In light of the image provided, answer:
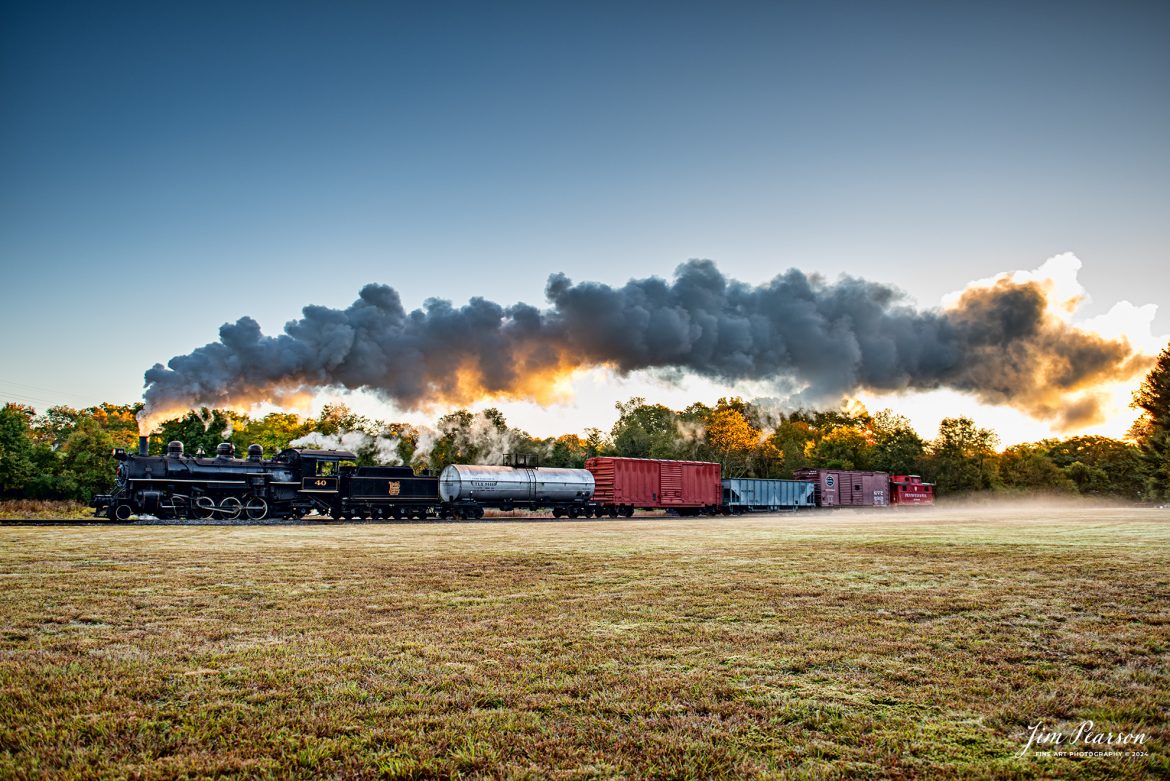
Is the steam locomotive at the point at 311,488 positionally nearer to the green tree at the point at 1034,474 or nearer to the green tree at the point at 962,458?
the green tree at the point at 962,458

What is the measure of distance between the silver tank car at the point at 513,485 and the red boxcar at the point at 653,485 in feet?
3.93

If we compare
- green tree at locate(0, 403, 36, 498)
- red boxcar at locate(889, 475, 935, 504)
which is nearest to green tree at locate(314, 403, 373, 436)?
green tree at locate(0, 403, 36, 498)

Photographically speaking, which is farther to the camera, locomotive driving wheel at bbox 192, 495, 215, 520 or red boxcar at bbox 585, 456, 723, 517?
red boxcar at bbox 585, 456, 723, 517

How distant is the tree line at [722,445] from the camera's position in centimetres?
6850

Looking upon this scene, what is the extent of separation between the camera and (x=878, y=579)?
12180 mm

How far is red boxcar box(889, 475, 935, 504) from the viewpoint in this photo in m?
68.7

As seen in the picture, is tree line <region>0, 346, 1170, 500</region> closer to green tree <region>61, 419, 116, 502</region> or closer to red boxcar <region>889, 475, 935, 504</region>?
green tree <region>61, 419, 116, 502</region>

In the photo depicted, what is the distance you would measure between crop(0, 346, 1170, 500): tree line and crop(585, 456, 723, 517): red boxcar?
25989mm

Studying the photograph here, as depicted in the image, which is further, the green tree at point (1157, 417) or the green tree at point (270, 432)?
the green tree at point (270, 432)

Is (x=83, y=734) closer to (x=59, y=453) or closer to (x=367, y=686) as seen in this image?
(x=367, y=686)

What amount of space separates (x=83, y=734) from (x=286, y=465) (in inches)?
1214

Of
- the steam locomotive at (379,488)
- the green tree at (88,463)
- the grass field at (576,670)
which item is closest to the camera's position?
the grass field at (576,670)

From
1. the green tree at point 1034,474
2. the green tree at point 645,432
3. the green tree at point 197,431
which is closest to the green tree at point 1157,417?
the green tree at point 1034,474
